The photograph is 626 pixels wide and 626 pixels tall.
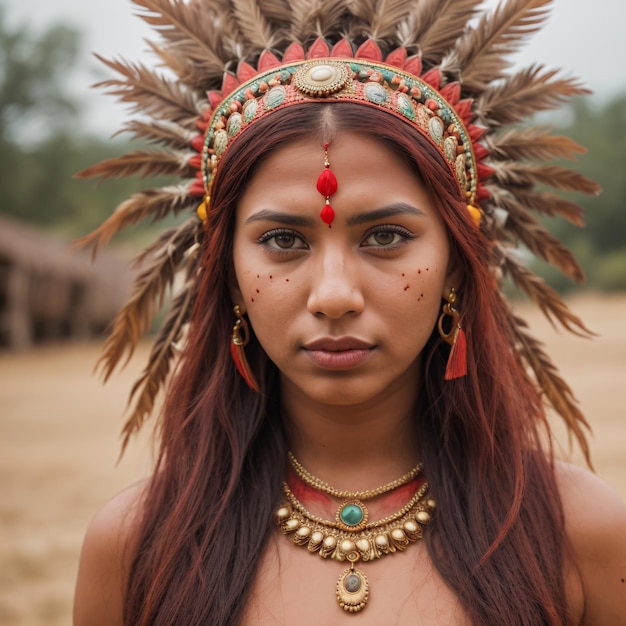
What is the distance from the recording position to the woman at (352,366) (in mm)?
2242

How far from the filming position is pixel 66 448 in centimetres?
1067

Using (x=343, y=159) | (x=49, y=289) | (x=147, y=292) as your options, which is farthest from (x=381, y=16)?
(x=49, y=289)

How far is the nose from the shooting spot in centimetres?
215

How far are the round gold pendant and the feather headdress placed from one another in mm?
936

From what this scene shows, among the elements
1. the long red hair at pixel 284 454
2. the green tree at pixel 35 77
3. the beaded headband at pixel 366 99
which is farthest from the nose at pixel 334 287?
the green tree at pixel 35 77

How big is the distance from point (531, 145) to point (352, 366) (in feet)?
3.74

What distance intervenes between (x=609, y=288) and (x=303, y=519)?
1825 centimetres

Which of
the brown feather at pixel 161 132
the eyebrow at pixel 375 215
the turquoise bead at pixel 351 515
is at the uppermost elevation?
the brown feather at pixel 161 132

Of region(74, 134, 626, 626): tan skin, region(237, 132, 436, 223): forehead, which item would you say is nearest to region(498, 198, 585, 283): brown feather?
region(74, 134, 626, 626): tan skin

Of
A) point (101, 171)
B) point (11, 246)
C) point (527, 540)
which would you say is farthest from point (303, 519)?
point (11, 246)

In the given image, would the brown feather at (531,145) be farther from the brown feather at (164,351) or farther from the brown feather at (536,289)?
the brown feather at (164,351)

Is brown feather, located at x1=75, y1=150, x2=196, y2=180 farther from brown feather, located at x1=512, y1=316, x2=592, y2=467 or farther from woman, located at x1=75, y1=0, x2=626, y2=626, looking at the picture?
brown feather, located at x1=512, y1=316, x2=592, y2=467

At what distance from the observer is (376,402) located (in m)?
2.48

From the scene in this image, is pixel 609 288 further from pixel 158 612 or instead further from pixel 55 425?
pixel 158 612
